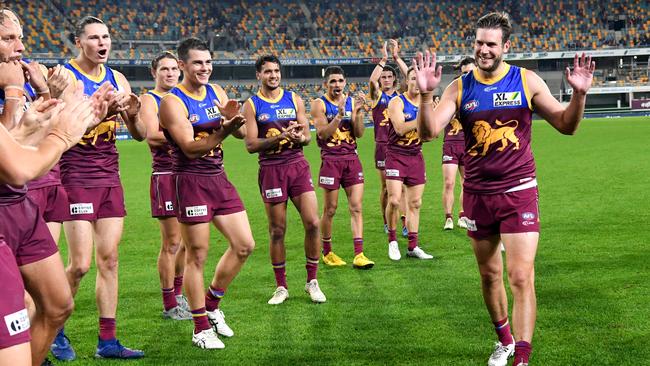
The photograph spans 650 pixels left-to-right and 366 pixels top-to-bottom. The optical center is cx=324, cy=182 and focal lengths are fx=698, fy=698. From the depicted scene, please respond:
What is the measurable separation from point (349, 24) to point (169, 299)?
60.1 meters

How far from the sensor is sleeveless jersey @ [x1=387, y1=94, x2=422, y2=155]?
1048 cm

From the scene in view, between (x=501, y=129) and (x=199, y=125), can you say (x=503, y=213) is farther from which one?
(x=199, y=125)

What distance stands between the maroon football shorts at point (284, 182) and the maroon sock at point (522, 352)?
3619 mm

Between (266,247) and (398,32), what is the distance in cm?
5569

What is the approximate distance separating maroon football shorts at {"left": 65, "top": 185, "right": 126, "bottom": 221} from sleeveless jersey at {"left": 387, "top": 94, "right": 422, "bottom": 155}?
5232mm

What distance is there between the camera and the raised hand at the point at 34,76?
5059 millimetres

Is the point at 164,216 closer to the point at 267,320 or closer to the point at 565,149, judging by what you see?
the point at 267,320

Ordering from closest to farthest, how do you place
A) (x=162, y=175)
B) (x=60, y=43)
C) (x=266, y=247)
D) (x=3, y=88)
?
(x=3, y=88) < (x=162, y=175) < (x=266, y=247) < (x=60, y=43)

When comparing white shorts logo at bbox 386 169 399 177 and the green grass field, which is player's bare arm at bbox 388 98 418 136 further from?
the green grass field

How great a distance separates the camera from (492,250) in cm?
564

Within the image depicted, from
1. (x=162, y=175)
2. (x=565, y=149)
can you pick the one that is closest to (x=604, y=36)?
(x=565, y=149)

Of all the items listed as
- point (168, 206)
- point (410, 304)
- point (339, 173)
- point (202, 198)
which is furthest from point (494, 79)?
point (339, 173)

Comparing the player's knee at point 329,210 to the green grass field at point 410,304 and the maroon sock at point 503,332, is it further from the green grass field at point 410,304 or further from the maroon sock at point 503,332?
the maroon sock at point 503,332

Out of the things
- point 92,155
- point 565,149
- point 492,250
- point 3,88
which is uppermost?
point 3,88
